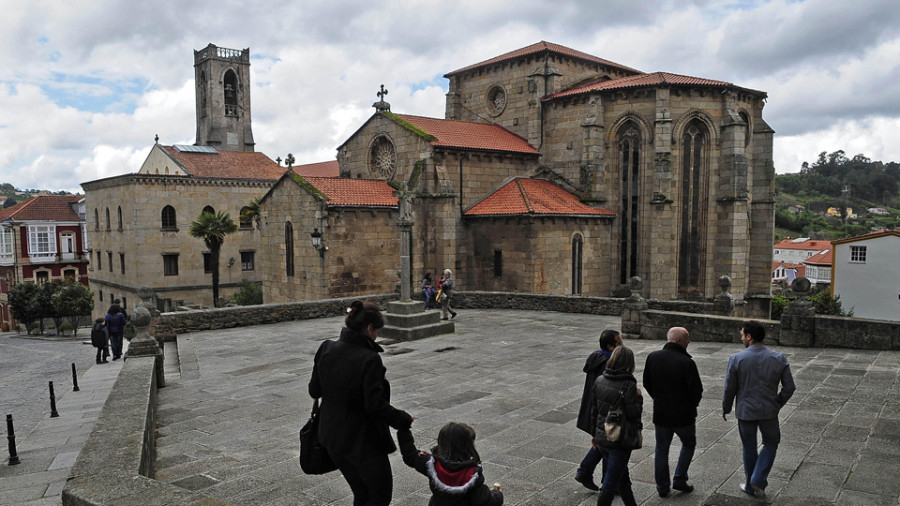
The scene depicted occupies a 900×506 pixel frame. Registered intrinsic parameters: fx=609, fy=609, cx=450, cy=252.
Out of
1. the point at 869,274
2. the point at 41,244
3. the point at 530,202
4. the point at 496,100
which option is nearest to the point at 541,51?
the point at 496,100

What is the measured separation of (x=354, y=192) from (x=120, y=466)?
19.6 m

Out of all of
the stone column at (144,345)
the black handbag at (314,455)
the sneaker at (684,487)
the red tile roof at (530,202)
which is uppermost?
the red tile roof at (530,202)

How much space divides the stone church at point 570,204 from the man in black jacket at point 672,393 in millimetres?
17341

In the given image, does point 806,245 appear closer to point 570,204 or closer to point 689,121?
point 689,121

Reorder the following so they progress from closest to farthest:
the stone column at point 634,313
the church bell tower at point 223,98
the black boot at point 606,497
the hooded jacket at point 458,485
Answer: the hooded jacket at point 458,485
the black boot at point 606,497
the stone column at point 634,313
the church bell tower at point 223,98

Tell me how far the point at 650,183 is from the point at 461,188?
24.7ft

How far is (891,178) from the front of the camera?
13700 centimetres

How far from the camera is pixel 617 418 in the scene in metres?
4.62

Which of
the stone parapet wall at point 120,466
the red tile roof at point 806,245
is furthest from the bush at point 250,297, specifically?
the red tile roof at point 806,245

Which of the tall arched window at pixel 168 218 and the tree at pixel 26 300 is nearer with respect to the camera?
the tree at pixel 26 300

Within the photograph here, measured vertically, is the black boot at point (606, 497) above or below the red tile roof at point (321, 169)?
below

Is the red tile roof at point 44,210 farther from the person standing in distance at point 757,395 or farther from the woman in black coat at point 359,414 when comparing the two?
the person standing in distance at point 757,395

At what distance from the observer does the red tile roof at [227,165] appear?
4012cm

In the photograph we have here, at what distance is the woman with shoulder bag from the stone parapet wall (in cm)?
281
